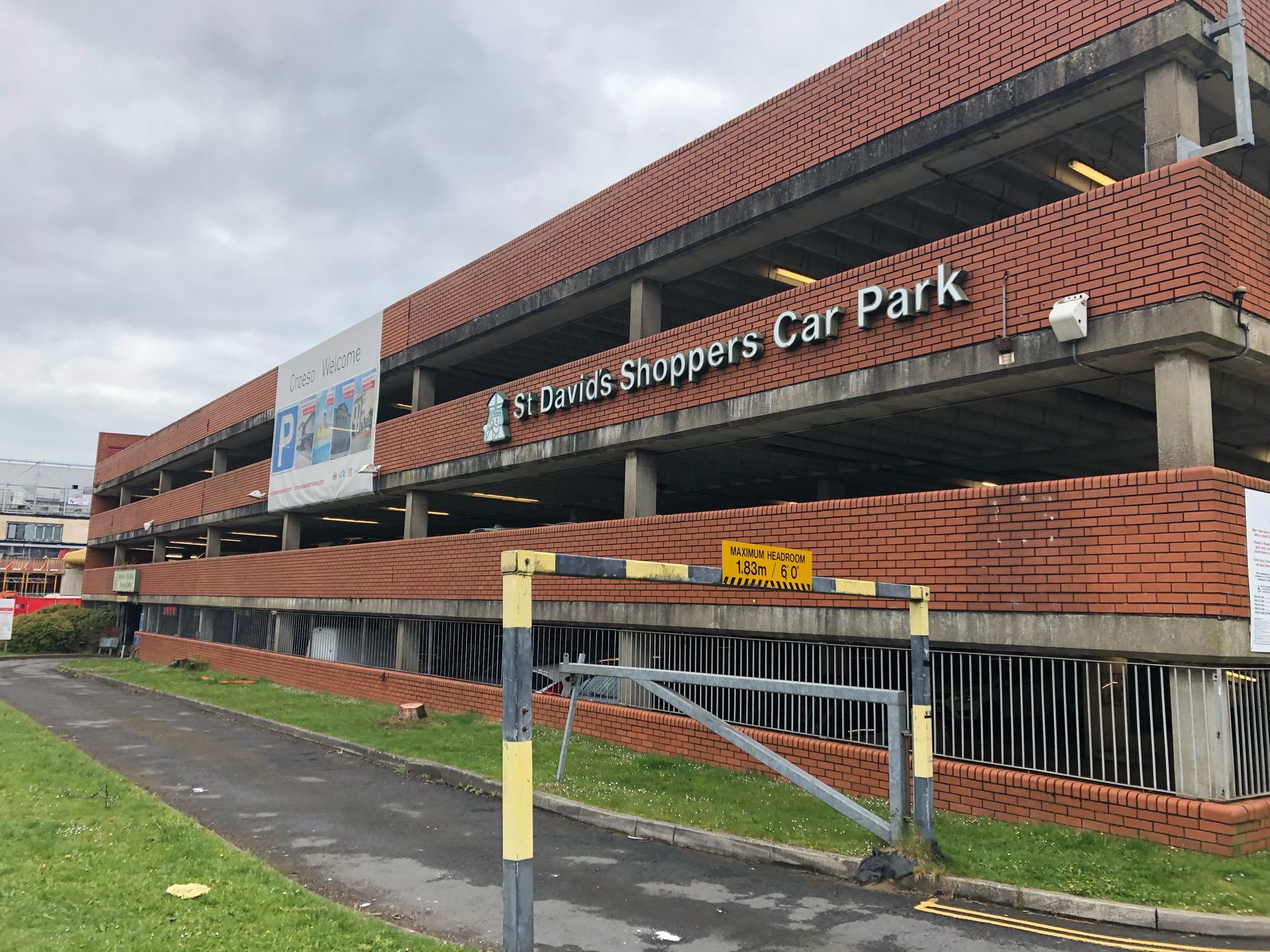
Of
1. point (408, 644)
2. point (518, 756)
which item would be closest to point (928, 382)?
point (518, 756)

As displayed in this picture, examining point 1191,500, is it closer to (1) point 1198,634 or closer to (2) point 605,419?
(1) point 1198,634

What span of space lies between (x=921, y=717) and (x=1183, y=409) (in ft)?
13.1

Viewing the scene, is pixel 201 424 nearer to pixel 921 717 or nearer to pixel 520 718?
pixel 921 717

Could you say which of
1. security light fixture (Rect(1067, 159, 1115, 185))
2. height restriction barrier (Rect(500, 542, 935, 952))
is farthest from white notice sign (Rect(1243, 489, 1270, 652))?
height restriction barrier (Rect(500, 542, 935, 952))

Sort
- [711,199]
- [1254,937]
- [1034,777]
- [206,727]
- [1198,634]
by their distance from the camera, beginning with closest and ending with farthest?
[1254,937] < [1198,634] < [1034,777] < [711,199] < [206,727]

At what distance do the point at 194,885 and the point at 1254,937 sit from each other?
780 cm

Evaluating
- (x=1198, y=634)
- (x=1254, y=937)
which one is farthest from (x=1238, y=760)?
(x=1254, y=937)

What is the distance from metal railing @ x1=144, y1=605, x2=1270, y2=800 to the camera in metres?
8.42

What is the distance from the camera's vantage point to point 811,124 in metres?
13.3

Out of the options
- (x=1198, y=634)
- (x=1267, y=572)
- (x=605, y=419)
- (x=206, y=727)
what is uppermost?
(x=605, y=419)

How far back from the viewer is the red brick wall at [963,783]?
8016mm

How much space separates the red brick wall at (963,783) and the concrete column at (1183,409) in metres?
3.13

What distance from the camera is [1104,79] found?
10.2 metres

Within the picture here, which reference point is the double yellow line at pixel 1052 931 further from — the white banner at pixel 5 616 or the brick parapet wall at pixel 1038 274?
the white banner at pixel 5 616
